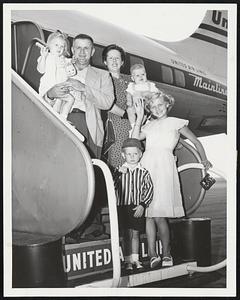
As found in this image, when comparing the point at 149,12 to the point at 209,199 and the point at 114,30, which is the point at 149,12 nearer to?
the point at 114,30

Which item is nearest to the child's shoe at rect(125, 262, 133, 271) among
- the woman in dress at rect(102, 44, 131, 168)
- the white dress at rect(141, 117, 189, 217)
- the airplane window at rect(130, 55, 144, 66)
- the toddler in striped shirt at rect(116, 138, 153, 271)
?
the toddler in striped shirt at rect(116, 138, 153, 271)

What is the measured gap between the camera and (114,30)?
3.92 ft

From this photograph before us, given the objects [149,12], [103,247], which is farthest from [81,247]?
[149,12]

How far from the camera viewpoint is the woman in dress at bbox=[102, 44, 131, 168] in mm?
1198

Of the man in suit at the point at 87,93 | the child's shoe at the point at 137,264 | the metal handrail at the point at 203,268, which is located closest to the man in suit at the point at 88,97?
the man in suit at the point at 87,93

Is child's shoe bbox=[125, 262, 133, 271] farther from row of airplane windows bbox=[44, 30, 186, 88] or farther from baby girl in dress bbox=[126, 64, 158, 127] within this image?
row of airplane windows bbox=[44, 30, 186, 88]

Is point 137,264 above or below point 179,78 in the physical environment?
below

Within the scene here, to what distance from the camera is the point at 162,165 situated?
47.6 inches

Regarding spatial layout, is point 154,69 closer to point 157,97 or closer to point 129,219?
point 157,97

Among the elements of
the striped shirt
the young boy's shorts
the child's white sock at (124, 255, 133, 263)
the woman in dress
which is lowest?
the child's white sock at (124, 255, 133, 263)

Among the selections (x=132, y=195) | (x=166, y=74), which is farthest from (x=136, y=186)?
(x=166, y=74)

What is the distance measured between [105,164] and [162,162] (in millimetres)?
140

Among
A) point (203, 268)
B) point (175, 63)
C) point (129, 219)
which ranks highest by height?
point (175, 63)

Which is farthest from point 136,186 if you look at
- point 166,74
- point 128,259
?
point 166,74
